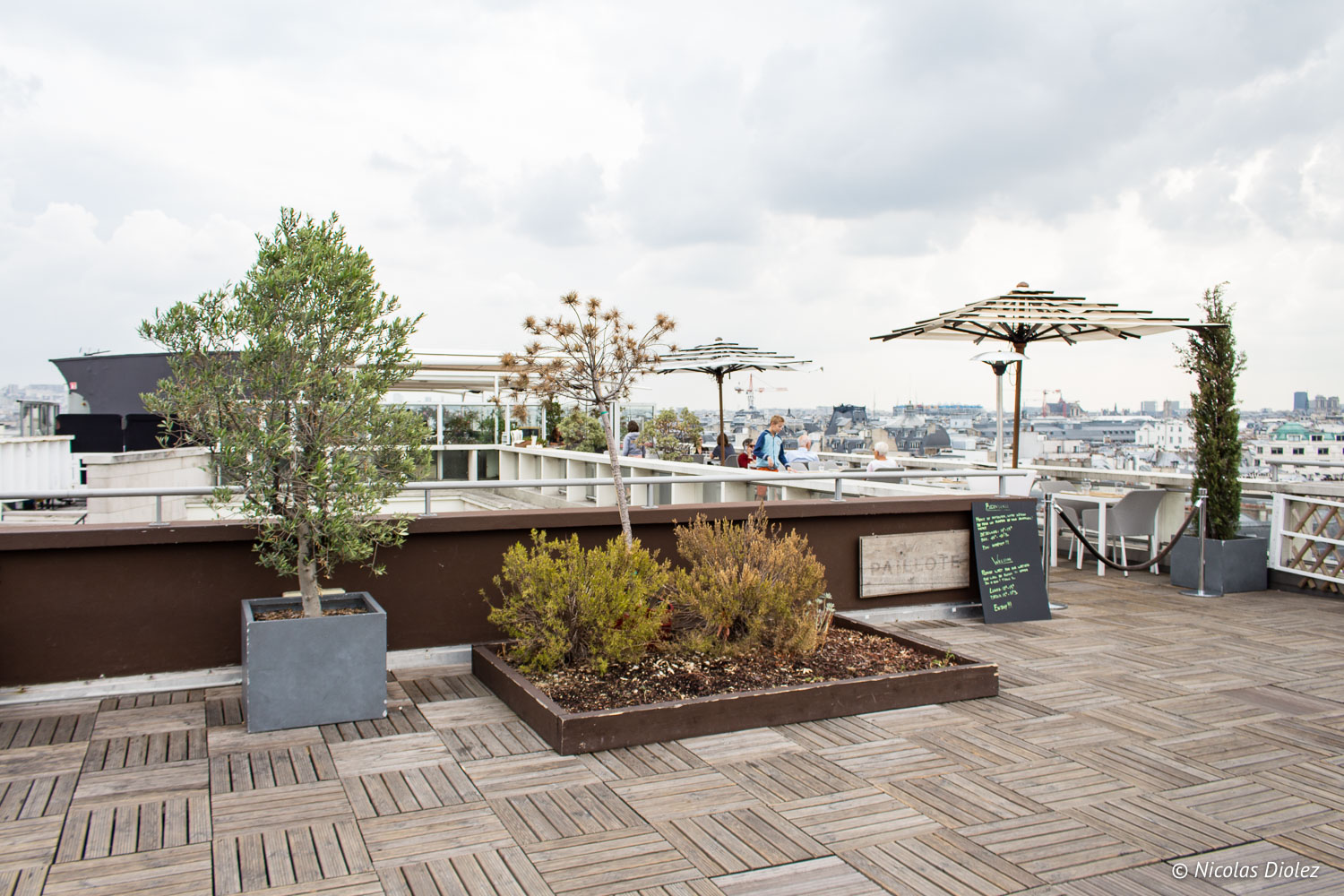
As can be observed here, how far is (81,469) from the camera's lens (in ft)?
34.1

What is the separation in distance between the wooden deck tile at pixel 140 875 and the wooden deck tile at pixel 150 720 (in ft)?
4.71

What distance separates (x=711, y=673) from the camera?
4.84 meters

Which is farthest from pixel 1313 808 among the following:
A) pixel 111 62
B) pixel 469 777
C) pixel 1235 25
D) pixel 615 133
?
pixel 111 62

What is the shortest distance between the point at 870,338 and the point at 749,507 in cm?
380

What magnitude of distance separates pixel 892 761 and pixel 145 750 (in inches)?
129

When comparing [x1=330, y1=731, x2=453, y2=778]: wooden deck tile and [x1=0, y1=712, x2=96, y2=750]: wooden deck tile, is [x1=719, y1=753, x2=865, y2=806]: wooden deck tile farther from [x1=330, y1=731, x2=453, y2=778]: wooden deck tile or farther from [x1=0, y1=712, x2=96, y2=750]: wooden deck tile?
[x1=0, y1=712, x2=96, y2=750]: wooden deck tile

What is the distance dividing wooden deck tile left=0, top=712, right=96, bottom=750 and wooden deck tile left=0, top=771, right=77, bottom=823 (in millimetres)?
478

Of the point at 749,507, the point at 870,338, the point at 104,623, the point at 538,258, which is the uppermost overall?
the point at 538,258

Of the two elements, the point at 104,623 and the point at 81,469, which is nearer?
the point at 104,623

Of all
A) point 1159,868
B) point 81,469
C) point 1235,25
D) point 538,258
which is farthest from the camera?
point 538,258

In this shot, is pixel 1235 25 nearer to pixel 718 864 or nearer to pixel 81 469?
pixel 718 864

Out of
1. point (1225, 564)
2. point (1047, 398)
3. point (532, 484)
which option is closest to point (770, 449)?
point (1225, 564)

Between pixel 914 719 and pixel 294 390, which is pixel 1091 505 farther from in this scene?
pixel 294 390

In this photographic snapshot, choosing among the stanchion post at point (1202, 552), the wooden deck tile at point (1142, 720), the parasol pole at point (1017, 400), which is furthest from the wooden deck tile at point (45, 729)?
the stanchion post at point (1202, 552)
